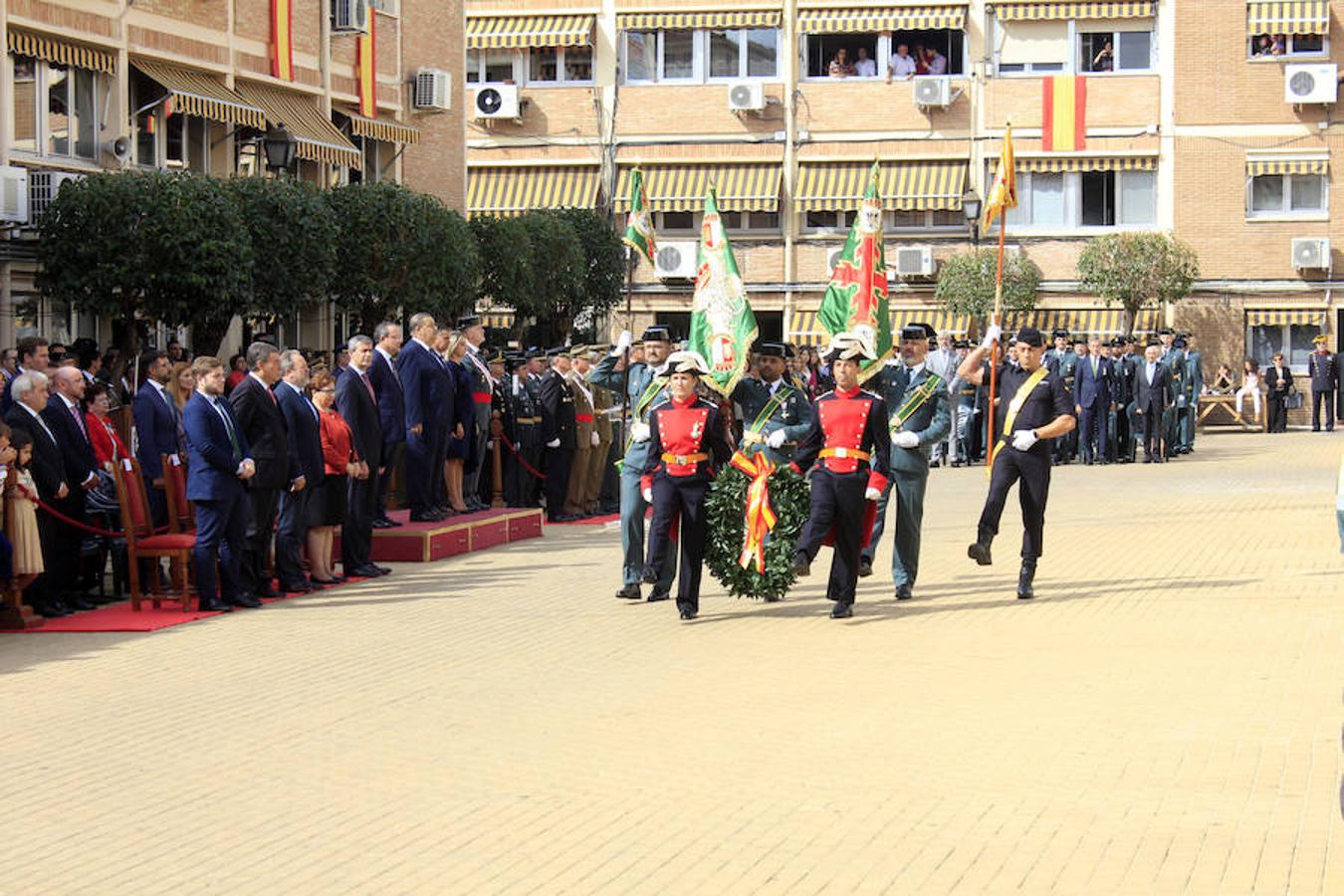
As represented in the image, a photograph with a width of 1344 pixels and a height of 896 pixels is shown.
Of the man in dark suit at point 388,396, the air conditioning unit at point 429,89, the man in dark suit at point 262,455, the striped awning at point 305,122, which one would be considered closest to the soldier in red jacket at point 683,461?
the man in dark suit at point 262,455

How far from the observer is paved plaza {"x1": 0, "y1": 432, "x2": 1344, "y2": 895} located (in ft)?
25.4

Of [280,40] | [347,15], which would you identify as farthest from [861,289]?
[347,15]

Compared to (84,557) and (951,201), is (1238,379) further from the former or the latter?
(84,557)

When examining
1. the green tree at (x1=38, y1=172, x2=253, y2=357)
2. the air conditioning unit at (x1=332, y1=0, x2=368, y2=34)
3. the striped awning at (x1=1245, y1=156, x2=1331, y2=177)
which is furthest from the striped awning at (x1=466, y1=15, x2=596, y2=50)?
the green tree at (x1=38, y1=172, x2=253, y2=357)

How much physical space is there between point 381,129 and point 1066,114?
1847 centimetres

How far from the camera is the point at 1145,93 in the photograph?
4494 centimetres

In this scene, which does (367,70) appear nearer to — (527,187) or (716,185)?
(716,185)

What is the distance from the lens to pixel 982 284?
43.3 meters

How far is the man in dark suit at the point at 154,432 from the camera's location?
52.2ft

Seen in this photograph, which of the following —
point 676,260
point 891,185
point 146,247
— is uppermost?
point 891,185

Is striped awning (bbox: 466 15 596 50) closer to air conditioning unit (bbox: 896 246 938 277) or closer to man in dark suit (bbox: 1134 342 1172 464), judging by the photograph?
air conditioning unit (bbox: 896 246 938 277)

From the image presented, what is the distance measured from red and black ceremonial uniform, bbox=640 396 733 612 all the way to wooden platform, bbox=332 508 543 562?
390 centimetres

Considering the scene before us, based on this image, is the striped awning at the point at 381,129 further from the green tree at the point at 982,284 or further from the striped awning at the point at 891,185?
the striped awning at the point at 891,185

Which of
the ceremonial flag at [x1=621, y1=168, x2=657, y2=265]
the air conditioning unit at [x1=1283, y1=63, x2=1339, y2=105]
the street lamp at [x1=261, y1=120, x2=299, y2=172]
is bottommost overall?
the ceremonial flag at [x1=621, y1=168, x2=657, y2=265]
